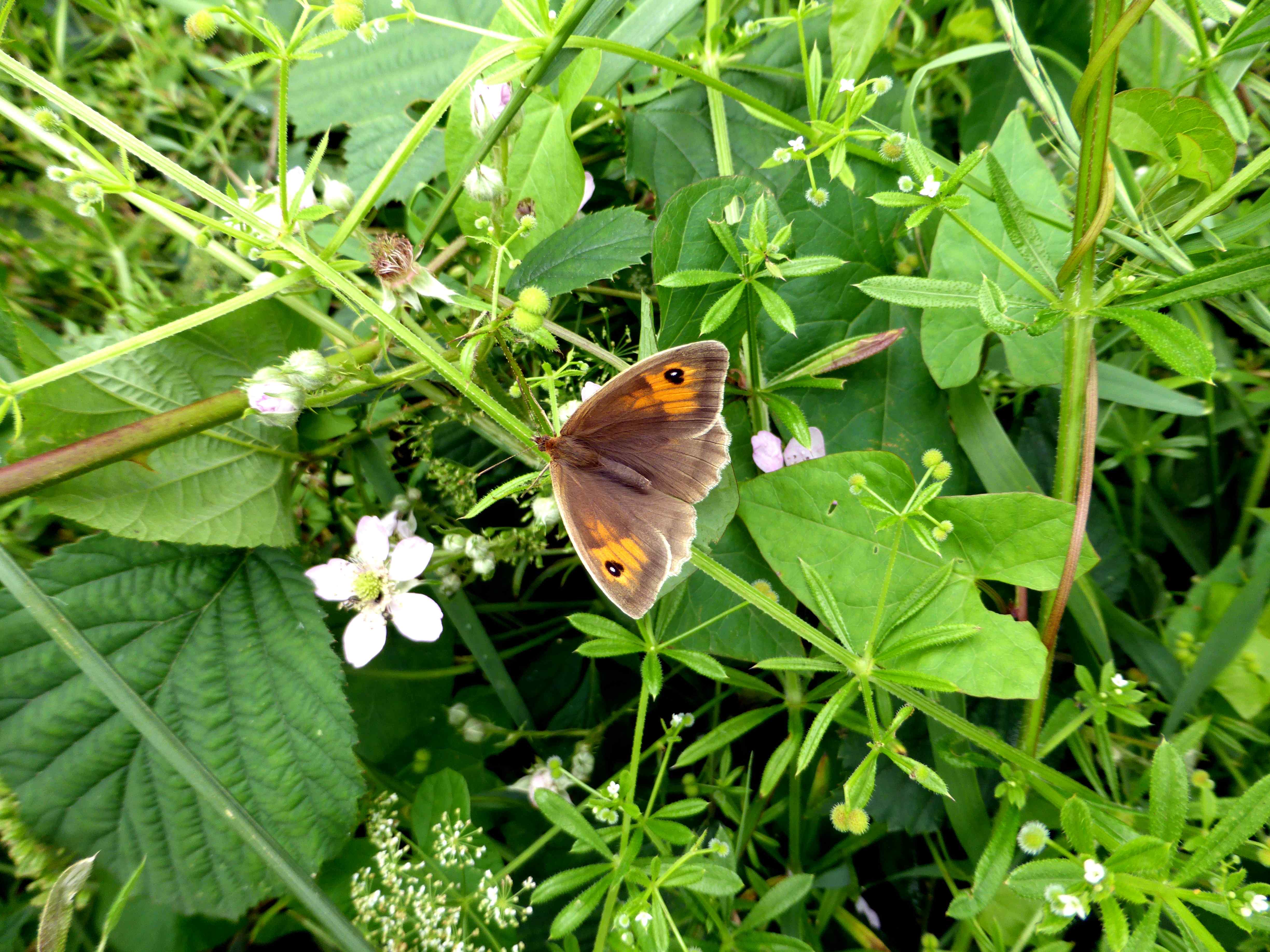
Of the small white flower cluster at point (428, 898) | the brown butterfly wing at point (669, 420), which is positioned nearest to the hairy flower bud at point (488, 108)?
the brown butterfly wing at point (669, 420)

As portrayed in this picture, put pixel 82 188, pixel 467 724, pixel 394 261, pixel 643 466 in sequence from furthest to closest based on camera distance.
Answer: pixel 467 724 < pixel 643 466 < pixel 394 261 < pixel 82 188

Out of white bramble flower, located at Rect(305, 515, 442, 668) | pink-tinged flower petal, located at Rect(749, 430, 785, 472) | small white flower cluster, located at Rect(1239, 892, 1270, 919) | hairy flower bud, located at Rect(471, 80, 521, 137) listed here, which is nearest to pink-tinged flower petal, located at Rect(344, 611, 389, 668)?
white bramble flower, located at Rect(305, 515, 442, 668)

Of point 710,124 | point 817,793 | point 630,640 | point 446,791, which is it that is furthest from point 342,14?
point 817,793

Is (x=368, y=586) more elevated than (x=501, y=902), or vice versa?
(x=368, y=586)

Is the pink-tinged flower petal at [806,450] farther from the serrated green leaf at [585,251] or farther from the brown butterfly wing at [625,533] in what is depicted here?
the serrated green leaf at [585,251]

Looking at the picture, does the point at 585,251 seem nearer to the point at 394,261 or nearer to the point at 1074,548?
the point at 394,261

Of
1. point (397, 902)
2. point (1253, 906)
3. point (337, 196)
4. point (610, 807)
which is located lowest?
point (397, 902)

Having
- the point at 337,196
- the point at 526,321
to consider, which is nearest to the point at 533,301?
the point at 526,321
